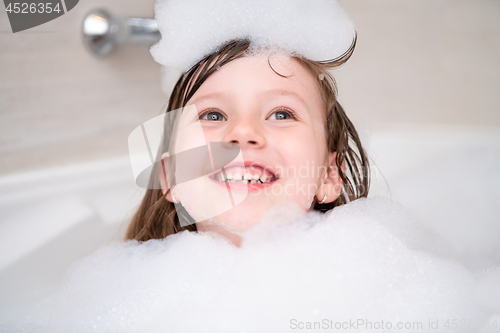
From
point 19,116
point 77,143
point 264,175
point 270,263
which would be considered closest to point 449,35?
point 264,175

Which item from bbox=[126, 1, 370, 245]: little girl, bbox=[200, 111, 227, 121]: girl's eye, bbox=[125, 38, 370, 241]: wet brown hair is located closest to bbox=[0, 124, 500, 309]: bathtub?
bbox=[125, 38, 370, 241]: wet brown hair

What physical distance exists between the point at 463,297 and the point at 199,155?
1.83ft

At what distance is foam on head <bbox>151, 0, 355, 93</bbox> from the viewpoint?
35.3 inches

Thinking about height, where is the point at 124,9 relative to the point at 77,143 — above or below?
above

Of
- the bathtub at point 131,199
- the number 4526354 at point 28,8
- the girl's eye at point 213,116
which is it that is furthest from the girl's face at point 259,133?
the number 4526354 at point 28,8

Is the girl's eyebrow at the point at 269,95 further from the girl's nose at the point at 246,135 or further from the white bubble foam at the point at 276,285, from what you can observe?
the white bubble foam at the point at 276,285

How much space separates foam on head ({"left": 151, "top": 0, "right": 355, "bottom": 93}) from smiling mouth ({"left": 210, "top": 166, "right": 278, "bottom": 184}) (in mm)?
272

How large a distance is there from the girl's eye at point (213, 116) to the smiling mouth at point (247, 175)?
0.11 meters

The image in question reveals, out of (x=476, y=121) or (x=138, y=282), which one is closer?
(x=138, y=282)

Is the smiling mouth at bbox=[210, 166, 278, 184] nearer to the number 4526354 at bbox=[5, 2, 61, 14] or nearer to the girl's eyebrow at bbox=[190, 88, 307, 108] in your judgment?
the girl's eyebrow at bbox=[190, 88, 307, 108]

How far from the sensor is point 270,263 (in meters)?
0.79

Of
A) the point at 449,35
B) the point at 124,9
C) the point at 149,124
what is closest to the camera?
the point at 124,9

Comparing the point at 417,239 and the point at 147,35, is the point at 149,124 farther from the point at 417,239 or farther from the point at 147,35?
the point at 417,239

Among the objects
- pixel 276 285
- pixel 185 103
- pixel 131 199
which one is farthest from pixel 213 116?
pixel 131 199
